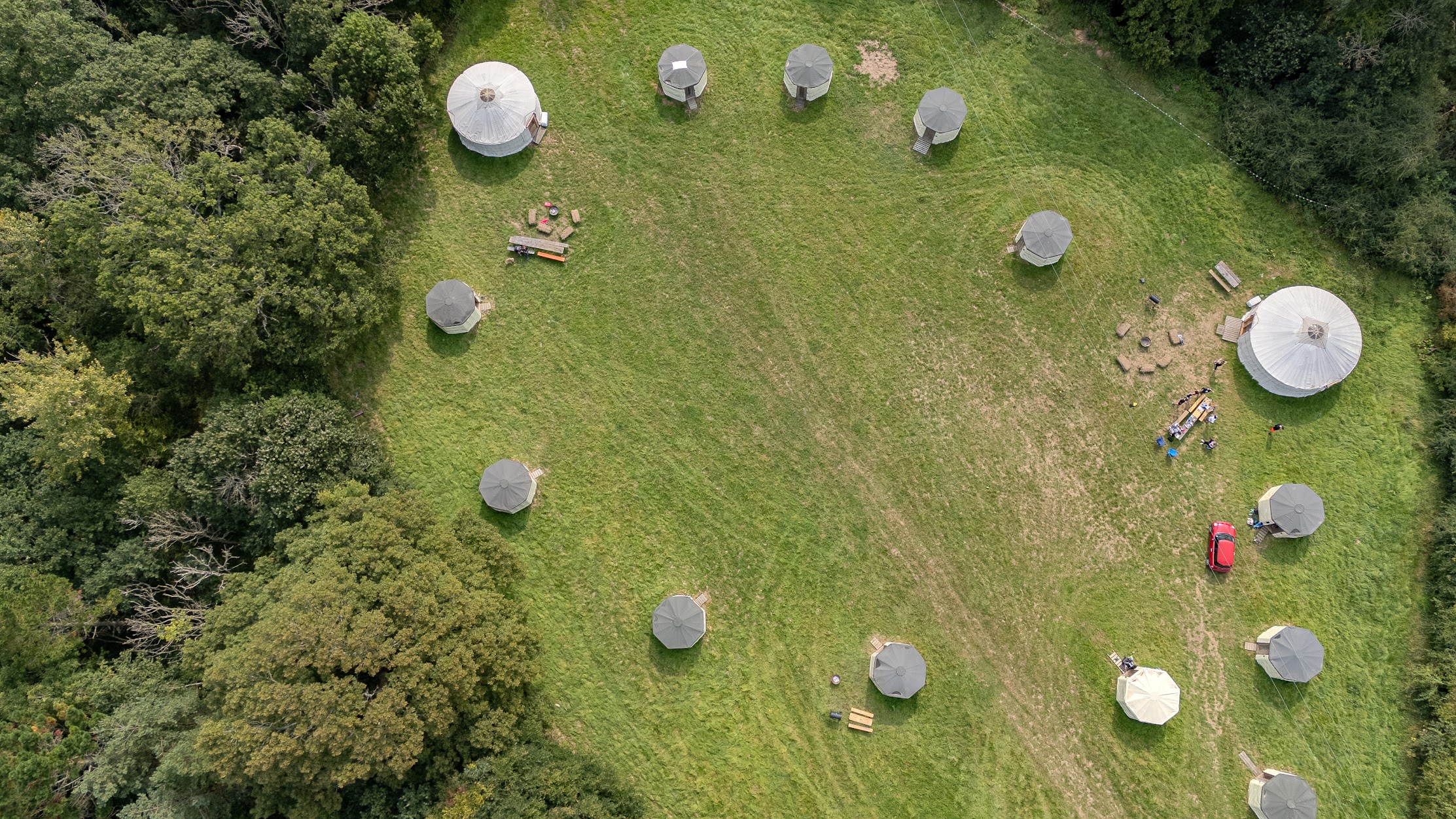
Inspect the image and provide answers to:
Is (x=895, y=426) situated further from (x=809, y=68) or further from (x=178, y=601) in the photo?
(x=178, y=601)

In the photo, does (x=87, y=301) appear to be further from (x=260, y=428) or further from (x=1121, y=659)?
(x=1121, y=659)

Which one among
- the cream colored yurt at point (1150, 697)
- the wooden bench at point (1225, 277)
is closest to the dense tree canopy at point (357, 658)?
the cream colored yurt at point (1150, 697)

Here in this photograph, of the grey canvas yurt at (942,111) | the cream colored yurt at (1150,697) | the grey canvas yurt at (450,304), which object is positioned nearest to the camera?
the cream colored yurt at (1150,697)

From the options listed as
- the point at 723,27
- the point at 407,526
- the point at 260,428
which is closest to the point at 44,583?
the point at 260,428

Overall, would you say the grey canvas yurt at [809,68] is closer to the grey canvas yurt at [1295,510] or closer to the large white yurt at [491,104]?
the large white yurt at [491,104]

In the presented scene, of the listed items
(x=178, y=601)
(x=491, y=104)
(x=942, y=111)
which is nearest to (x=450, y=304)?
(x=491, y=104)

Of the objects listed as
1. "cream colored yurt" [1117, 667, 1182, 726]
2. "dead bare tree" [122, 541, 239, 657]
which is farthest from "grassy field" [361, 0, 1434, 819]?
"dead bare tree" [122, 541, 239, 657]
